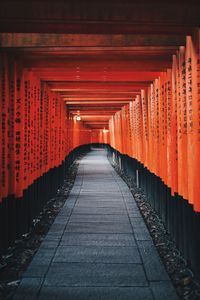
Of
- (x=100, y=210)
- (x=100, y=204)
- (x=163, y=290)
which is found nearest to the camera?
(x=163, y=290)

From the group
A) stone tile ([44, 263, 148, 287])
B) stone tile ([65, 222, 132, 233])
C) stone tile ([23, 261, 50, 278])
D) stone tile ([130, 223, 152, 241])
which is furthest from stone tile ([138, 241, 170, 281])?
stone tile ([23, 261, 50, 278])

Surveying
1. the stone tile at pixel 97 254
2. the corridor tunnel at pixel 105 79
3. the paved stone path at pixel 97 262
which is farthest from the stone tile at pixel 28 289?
the corridor tunnel at pixel 105 79

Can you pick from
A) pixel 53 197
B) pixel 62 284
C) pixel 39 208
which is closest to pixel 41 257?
pixel 62 284

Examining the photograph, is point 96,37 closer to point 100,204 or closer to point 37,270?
point 37,270

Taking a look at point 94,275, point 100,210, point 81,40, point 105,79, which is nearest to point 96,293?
point 94,275

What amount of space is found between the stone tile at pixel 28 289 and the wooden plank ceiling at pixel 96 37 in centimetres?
368

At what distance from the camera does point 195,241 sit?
218 inches

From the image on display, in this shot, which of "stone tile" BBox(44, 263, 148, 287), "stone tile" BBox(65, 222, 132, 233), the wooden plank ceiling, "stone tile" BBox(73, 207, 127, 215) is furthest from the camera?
"stone tile" BBox(73, 207, 127, 215)

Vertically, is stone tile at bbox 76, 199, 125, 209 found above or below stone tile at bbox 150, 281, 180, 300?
above

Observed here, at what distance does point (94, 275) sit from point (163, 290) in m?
1.08

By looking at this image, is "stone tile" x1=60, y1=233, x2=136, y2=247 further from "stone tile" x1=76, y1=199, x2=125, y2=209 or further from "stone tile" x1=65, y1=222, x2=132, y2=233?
"stone tile" x1=76, y1=199, x2=125, y2=209

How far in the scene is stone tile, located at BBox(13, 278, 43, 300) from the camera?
15.5ft

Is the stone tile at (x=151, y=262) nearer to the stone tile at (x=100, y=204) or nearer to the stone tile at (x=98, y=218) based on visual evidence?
the stone tile at (x=98, y=218)

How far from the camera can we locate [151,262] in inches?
241
